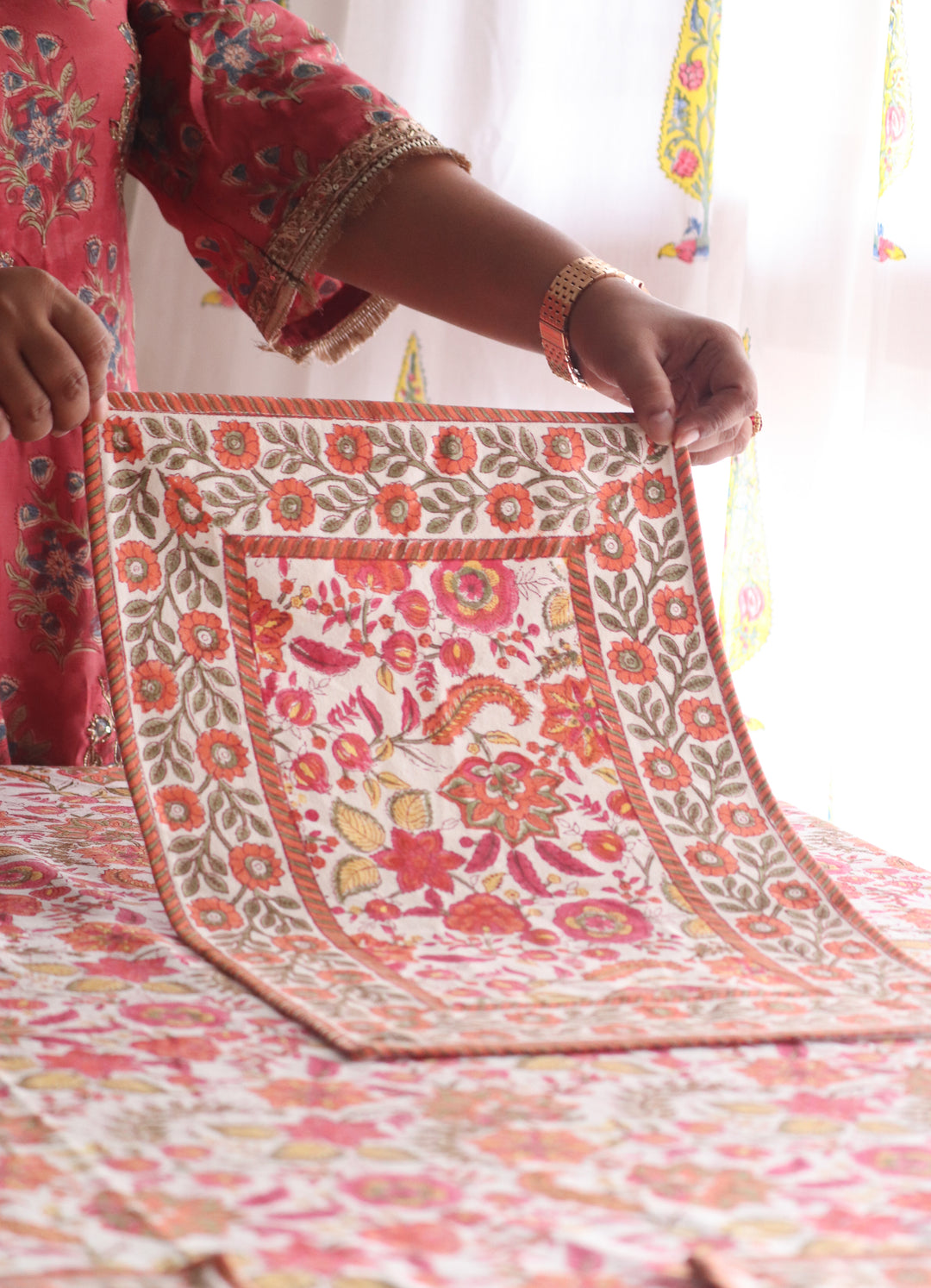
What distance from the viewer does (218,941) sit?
77 cm

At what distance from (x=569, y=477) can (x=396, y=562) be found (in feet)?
0.56

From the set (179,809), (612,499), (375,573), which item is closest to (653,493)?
(612,499)

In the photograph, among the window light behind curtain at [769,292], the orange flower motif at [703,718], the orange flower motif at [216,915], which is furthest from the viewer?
the window light behind curtain at [769,292]

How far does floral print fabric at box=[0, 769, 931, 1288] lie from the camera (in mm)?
431

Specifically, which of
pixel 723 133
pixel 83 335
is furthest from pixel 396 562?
pixel 723 133

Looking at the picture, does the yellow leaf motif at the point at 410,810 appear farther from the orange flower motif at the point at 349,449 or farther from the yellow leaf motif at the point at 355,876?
the orange flower motif at the point at 349,449

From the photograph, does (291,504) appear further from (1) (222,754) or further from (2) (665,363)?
Result: (2) (665,363)

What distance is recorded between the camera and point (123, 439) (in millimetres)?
953

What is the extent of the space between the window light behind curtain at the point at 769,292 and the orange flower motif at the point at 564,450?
38.2 inches

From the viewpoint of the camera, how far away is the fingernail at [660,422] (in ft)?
3.44

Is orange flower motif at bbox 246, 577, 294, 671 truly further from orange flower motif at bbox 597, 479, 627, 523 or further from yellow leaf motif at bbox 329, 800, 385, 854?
orange flower motif at bbox 597, 479, 627, 523

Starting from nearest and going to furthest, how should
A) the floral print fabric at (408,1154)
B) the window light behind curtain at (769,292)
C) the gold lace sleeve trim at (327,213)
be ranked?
the floral print fabric at (408,1154), the gold lace sleeve trim at (327,213), the window light behind curtain at (769,292)

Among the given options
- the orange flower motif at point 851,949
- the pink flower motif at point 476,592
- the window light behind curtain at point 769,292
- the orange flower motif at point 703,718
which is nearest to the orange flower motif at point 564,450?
the pink flower motif at point 476,592

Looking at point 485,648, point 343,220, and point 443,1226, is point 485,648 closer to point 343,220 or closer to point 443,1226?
point 343,220
